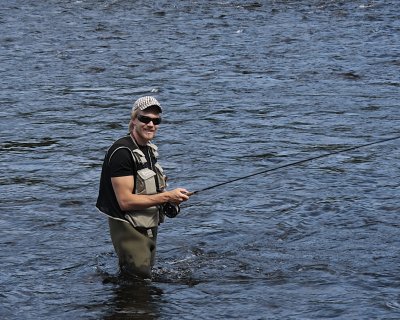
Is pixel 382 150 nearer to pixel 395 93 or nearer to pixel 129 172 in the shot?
pixel 395 93

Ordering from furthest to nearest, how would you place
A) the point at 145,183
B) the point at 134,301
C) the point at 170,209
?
the point at 134,301 → the point at 170,209 → the point at 145,183

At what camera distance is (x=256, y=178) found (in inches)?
495

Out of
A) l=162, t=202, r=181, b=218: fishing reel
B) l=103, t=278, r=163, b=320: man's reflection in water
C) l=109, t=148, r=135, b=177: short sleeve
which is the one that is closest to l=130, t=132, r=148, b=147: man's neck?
l=109, t=148, r=135, b=177: short sleeve

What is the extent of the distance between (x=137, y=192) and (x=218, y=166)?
16.3ft

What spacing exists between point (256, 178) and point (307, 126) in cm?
274

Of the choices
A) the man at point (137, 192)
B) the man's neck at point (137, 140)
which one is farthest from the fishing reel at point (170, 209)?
the man's neck at point (137, 140)

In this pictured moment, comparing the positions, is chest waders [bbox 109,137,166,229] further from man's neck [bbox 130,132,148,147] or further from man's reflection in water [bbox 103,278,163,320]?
man's reflection in water [bbox 103,278,163,320]

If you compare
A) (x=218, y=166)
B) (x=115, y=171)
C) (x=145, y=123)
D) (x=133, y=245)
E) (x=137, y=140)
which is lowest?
(x=218, y=166)

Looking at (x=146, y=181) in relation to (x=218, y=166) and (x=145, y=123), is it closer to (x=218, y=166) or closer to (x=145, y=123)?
(x=145, y=123)

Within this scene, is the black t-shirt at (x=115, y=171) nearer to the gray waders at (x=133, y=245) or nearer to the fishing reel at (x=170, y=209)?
the gray waders at (x=133, y=245)

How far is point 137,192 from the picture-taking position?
810 cm

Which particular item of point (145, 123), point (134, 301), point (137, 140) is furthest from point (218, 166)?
point (145, 123)

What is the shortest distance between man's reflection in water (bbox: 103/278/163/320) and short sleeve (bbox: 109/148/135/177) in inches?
40.5

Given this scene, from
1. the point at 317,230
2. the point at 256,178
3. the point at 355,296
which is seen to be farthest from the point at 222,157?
the point at 355,296
